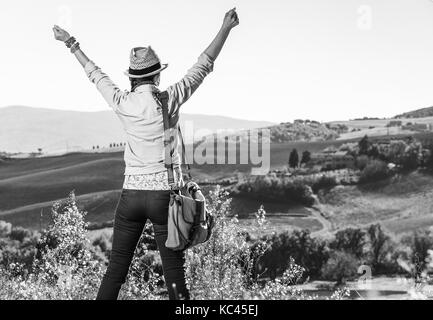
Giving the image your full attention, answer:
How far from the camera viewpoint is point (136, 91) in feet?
15.7

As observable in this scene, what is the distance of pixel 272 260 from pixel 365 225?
3.75m

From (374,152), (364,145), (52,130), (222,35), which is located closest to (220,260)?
→ (222,35)

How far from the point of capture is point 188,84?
4.77 metres

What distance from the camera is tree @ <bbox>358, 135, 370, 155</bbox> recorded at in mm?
24656

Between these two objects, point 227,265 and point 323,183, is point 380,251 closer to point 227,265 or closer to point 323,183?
point 323,183

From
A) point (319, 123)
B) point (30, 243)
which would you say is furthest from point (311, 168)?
point (30, 243)

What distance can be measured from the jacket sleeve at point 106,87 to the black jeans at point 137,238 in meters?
0.58

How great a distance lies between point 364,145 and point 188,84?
20551 millimetres

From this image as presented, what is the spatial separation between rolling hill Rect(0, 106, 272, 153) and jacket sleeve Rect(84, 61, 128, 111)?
21114mm

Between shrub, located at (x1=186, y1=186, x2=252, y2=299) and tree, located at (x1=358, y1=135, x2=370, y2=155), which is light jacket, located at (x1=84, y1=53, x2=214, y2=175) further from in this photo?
tree, located at (x1=358, y1=135, x2=370, y2=155)

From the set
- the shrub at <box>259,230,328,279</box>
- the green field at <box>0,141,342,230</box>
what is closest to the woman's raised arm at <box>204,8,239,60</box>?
the shrub at <box>259,230,328,279</box>

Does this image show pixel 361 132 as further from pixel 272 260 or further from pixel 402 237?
pixel 272 260

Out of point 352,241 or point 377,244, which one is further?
point 352,241

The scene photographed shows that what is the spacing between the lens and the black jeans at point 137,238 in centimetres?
461
